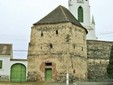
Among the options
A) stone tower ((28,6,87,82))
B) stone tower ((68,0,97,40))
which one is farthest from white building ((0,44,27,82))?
stone tower ((68,0,97,40))

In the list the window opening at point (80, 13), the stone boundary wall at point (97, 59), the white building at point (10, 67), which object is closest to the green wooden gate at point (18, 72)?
the white building at point (10, 67)

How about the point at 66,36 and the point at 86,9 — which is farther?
the point at 86,9

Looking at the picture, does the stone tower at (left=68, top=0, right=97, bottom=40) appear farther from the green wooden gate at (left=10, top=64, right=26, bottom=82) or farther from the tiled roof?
the green wooden gate at (left=10, top=64, right=26, bottom=82)

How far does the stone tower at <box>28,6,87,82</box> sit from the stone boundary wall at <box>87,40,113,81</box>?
3.67 meters

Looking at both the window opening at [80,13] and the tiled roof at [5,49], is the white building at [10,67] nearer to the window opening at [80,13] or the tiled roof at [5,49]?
the tiled roof at [5,49]

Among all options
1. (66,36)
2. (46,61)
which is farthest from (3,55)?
(66,36)

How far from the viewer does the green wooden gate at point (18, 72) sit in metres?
44.0

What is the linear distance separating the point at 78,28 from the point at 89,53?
5.82m

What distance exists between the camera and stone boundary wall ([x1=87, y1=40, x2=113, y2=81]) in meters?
45.6

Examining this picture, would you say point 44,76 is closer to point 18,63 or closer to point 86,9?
point 18,63

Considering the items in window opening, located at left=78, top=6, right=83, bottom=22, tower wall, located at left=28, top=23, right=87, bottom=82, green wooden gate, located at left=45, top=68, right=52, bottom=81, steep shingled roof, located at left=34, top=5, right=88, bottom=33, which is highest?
window opening, located at left=78, top=6, right=83, bottom=22

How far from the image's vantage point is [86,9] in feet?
200

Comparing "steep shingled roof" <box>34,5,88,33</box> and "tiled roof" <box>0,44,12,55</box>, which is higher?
"steep shingled roof" <box>34,5,88,33</box>

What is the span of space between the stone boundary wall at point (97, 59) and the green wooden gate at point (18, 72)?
9818 mm
